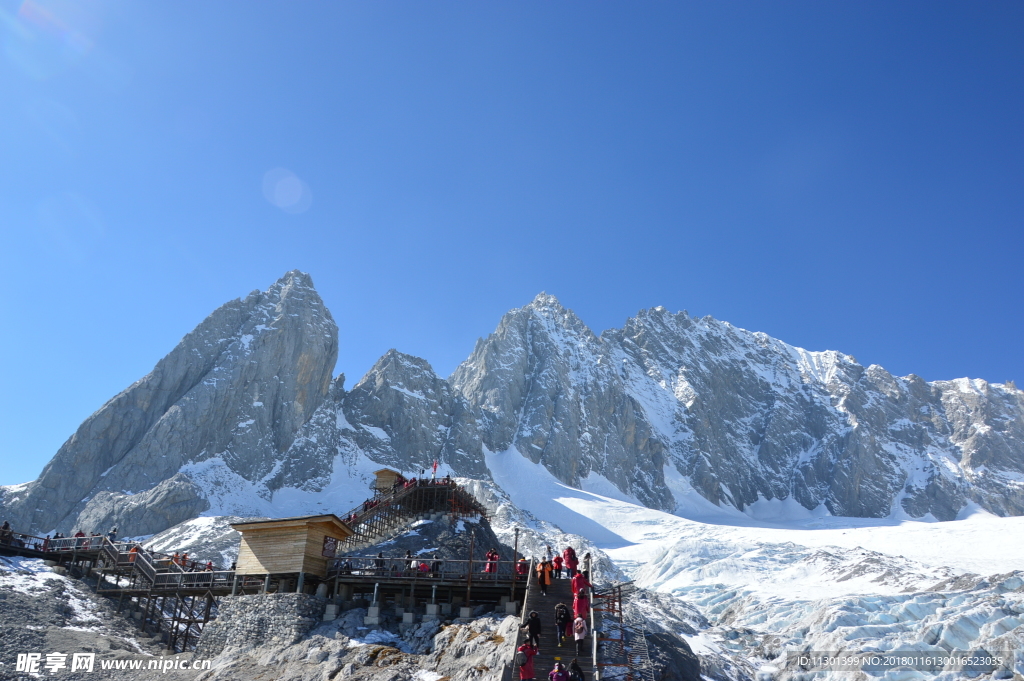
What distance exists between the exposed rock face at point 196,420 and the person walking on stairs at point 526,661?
86.5m

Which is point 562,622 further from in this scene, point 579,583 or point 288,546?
point 288,546

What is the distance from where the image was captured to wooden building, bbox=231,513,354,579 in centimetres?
3138

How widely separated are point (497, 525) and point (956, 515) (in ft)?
528

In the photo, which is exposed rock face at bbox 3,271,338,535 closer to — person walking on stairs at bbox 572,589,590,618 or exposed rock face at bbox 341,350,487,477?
exposed rock face at bbox 341,350,487,477

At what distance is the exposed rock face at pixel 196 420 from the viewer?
95188mm

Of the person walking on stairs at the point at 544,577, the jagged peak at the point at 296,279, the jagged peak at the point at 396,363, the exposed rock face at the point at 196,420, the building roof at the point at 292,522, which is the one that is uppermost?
the jagged peak at the point at 296,279

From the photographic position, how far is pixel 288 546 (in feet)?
104

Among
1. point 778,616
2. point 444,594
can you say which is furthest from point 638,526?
point 444,594

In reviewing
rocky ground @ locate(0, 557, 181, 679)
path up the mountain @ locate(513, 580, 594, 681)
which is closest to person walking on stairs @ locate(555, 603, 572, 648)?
path up the mountain @ locate(513, 580, 594, 681)

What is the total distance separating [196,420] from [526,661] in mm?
105908

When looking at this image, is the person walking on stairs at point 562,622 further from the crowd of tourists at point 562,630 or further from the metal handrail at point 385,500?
the metal handrail at point 385,500

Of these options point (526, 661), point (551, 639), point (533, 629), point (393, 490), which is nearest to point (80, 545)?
point (393, 490)

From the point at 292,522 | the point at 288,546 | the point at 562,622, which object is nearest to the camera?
the point at 562,622

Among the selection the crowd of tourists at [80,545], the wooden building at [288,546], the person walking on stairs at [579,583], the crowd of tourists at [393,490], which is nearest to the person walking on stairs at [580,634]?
the person walking on stairs at [579,583]
